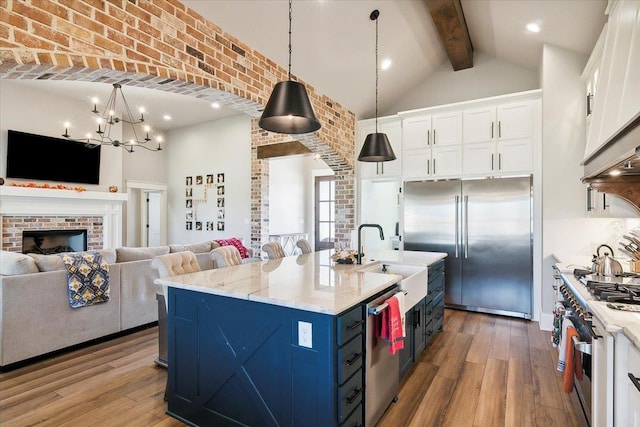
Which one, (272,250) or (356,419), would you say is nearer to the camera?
(356,419)

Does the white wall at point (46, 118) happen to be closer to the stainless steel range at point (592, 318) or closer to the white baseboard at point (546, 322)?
the stainless steel range at point (592, 318)

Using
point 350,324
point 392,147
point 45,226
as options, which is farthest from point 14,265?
point 392,147

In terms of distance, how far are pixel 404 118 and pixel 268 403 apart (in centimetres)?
441

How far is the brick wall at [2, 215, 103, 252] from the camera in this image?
219 inches

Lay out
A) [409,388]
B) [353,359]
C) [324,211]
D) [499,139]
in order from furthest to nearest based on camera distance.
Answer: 1. [324,211]
2. [499,139]
3. [409,388]
4. [353,359]

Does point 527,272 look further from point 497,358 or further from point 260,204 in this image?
point 260,204

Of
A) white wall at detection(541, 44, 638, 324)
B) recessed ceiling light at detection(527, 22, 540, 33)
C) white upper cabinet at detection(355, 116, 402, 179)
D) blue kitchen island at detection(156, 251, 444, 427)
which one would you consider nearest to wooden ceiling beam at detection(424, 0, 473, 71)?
recessed ceiling light at detection(527, 22, 540, 33)

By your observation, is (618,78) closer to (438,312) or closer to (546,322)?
(438,312)

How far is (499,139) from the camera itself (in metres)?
4.43

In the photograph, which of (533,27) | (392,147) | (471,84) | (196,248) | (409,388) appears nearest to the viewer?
(409,388)

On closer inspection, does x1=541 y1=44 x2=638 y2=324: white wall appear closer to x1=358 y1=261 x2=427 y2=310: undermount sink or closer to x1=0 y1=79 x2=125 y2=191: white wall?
x1=358 y1=261 x2=427 y2=310: undermount sink

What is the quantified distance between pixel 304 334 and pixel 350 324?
0.25 meters

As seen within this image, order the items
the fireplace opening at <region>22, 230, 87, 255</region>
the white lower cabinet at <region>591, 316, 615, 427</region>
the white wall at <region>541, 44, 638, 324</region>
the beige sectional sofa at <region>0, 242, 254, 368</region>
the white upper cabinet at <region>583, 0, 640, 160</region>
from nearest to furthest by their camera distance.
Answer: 1. the white lower cabinet at <region>591, 316, 615, 427</region>
2. the white upper cabinet at <region>583, 0, 640, 160</region>
3. the beige sectional sofa at <region>0, 242, 254, 368</region>
4. the white wall at <region>541, 44, 638, 324</region>
5. the fireplace opening at <region>22, 230, 87, 255</region>

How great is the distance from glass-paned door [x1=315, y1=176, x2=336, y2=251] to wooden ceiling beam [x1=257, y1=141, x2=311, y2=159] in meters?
2.66
